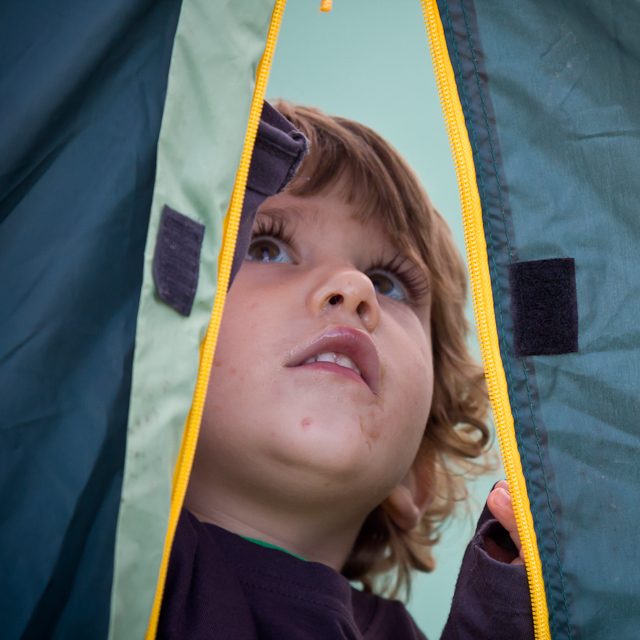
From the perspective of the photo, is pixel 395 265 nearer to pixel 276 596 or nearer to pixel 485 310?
pixel 485 310

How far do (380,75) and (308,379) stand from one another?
3.60 feet

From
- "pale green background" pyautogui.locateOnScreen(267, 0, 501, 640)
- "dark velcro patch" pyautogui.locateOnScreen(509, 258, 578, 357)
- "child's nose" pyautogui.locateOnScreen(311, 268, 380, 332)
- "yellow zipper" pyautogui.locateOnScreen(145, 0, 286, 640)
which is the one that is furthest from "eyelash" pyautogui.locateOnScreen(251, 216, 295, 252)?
"pale green background" pyautogui.locateOnScreen(267, 0, 501, 640)

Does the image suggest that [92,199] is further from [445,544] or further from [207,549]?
[445,544]

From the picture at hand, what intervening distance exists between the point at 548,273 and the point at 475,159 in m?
0.13

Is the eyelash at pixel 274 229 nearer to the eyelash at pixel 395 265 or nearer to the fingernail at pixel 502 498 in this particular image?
the eyelash at pixel 395 265

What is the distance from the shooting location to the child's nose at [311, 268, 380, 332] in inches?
34.8

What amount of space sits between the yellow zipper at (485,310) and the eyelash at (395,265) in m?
0.34

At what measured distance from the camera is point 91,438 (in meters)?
0.57

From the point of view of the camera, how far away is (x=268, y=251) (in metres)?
1.00

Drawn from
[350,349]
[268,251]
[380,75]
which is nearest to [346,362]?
[350,349]

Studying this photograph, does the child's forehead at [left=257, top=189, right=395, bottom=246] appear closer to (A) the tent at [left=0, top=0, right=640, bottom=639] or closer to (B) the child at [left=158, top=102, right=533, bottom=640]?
(B) the child at [left=158, top=102, right=533, bottom=640]

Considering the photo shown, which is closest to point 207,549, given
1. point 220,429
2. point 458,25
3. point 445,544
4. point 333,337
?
point 220,429

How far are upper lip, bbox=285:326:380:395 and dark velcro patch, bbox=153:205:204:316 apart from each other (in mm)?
255

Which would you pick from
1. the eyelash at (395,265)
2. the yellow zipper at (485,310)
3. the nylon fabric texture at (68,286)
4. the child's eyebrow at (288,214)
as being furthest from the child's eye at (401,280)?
the nylon fabric texture at (68,286)
